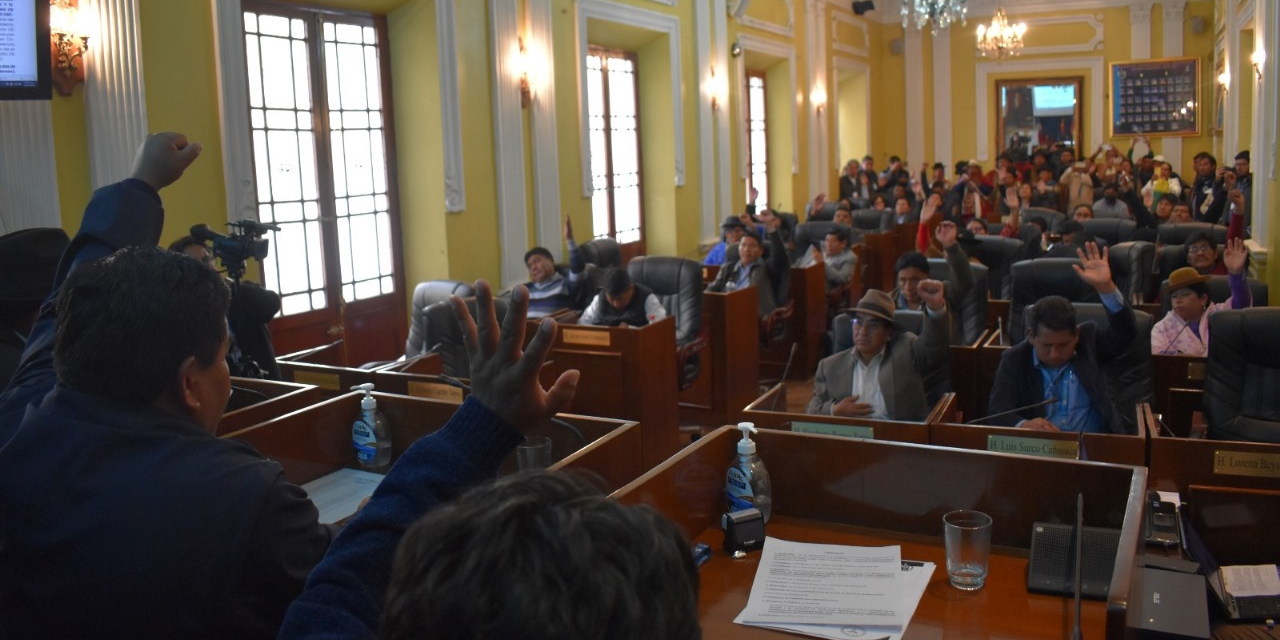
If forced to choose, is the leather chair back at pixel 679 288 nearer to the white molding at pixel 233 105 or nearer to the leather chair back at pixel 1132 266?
the white molding at pixel 233 105

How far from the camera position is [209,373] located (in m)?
1.41

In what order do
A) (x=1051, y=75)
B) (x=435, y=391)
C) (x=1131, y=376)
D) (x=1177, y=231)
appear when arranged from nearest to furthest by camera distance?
(x=435, y=391) < (x=1131, y=376) < (x=1177, y=231) < (x=1051, y=75)

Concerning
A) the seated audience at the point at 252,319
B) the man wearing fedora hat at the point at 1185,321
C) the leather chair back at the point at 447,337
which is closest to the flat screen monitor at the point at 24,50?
the seated audience at the point at 252,319

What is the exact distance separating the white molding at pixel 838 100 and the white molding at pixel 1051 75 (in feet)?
5.73

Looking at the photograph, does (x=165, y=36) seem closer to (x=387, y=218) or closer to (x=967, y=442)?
(x=387, y=218)

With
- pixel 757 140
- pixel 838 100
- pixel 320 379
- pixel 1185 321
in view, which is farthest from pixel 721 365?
pixel 838 100

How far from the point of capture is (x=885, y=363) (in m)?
3.88

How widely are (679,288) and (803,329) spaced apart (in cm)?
150

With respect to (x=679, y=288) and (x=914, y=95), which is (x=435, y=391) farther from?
(x=914, y=95)

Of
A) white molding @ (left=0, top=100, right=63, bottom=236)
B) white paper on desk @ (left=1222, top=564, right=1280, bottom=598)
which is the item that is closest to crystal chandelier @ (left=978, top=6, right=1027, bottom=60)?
white molding @ (left=0, top=100, right=63, bottom=236)

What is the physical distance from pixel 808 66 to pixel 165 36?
348 inches

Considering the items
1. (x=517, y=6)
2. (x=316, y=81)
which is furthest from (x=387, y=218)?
(x=517, y=6)

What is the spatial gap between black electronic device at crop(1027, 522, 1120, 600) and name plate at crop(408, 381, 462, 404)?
182cm

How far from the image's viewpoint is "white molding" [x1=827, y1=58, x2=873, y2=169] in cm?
1338
